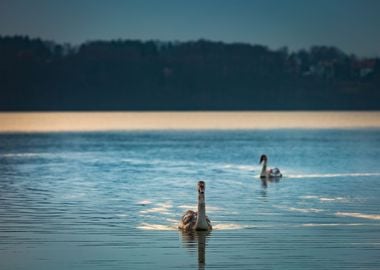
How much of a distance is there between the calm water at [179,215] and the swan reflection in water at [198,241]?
2 cm

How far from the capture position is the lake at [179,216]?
24.7 metres

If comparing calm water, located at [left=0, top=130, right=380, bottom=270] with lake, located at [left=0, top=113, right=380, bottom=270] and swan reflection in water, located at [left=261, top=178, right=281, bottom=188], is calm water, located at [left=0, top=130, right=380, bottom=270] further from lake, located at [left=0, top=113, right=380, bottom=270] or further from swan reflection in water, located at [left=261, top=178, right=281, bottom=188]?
swan reflection in water, located at [left=261, top=178, right=281, bottom=188]

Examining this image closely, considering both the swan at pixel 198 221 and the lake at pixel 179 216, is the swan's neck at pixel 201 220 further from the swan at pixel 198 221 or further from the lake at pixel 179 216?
the lake at pixel 179 216

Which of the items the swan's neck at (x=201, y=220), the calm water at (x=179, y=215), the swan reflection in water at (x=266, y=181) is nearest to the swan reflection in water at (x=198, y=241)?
the calm water at (x=179, y=215)

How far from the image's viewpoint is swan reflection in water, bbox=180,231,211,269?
81.7ft

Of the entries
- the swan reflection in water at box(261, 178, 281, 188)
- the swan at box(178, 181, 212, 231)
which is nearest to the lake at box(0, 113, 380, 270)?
the swan reflection in water at box(261, 178, 281, 188)

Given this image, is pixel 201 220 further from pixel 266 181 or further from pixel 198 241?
pixel 266 181

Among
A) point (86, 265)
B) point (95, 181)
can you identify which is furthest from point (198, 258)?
point (95, 181)

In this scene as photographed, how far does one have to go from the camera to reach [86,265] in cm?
2377

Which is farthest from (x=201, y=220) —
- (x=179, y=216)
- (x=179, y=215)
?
(x=179, y=215)

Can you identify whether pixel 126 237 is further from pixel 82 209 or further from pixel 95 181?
pixel 95 181

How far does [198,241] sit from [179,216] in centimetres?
587

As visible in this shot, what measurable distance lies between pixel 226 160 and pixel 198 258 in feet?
155

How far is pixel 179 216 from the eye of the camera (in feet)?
109
